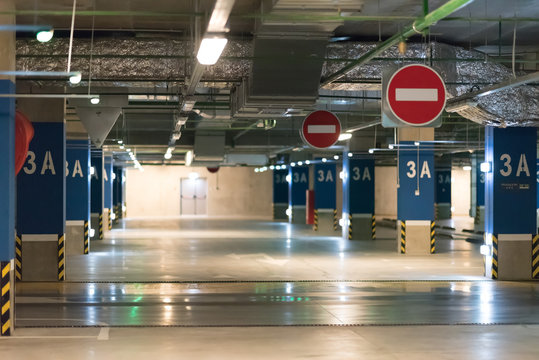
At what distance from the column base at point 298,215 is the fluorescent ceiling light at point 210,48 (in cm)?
3382

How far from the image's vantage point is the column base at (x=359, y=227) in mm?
29319

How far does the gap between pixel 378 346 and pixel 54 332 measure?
4.15 meters

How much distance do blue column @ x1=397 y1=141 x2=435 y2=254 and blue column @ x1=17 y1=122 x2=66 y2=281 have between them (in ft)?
32.7

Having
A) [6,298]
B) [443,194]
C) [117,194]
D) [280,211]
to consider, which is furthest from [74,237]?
[443,194]

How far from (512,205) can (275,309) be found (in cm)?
663

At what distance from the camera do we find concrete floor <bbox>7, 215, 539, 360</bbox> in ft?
31.1

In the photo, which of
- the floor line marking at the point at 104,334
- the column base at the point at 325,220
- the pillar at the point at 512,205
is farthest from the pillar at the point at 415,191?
the floor line marking at the point at 104,334

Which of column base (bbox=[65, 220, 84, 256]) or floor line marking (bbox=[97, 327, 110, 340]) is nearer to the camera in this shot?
floor line marking (bbox=[97, 327, 110, 340])

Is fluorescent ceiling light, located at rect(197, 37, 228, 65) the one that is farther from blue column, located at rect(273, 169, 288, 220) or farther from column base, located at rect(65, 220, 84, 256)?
blue column, located at rect(273, 169, 288, 220)

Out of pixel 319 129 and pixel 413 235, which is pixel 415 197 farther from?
pixel 319 129

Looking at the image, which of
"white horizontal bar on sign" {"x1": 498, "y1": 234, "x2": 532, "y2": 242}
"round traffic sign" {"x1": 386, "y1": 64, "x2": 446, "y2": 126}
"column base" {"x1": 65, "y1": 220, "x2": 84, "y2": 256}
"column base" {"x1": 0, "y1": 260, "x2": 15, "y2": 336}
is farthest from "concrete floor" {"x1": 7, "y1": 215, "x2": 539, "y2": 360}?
"round traffic sign" {"x1": 386, "y1": 64, "x2": 446, "y2": 126}

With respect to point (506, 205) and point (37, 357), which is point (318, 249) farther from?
point (37, 357)

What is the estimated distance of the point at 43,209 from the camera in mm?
16406

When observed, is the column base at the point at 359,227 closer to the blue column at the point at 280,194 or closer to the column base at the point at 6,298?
the blue column at the point at 280,194
